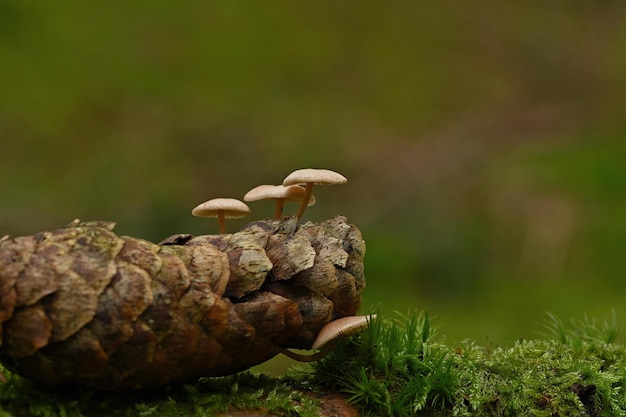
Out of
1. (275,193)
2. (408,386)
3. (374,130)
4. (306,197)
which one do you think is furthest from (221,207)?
(374,130)

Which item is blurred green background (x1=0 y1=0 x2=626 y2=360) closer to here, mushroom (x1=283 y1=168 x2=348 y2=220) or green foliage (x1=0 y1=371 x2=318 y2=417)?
mushroom (x1=283 y1=168 x2=348 y2=220)

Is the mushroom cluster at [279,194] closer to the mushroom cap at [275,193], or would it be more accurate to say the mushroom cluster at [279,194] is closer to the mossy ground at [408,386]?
the mushroom cap at [275,193]

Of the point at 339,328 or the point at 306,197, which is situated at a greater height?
the point at 306,197

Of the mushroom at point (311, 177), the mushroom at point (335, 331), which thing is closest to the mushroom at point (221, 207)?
the mushroom at point (311, 177)

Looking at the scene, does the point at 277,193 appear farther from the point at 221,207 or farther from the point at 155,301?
the point at 155,301

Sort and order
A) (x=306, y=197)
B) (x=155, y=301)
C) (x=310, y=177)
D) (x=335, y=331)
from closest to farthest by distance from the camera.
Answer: (x=155, y=301), (x=335, y=331), (x=310, y=177), (x=306, y=197)

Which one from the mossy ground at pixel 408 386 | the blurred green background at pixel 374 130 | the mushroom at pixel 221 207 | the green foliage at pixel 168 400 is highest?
the blurred green background at pixel 374 130

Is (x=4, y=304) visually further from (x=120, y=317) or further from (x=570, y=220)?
(x=570, y=220)
